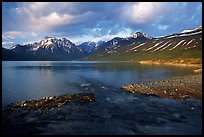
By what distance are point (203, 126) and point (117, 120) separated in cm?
766

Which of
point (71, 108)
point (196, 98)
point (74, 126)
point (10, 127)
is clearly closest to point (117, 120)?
point (74, 126)

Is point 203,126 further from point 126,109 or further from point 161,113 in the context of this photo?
point 126,109

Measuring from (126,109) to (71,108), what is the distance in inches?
251

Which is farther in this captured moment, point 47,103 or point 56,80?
point 56,80

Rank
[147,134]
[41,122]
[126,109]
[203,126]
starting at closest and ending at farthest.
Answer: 1. [147,134]
2. [203,126]
3. [41,122]
4. [126,109]

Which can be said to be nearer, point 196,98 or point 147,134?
→ point 147,134

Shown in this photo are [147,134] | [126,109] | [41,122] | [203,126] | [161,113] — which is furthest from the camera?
[126,109]

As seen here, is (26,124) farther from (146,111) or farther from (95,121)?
(146,111)

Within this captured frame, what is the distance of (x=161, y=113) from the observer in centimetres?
2661

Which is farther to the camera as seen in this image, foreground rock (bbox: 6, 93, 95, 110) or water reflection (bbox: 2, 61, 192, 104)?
water reflection (bbox: 2, 61, 192, 104)

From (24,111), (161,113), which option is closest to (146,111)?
(161,113)

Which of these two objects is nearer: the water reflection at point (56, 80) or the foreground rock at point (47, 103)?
the foreground rock at point (47, 103)

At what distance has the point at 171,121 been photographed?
23.3m

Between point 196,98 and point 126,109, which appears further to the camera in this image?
point 196,98
